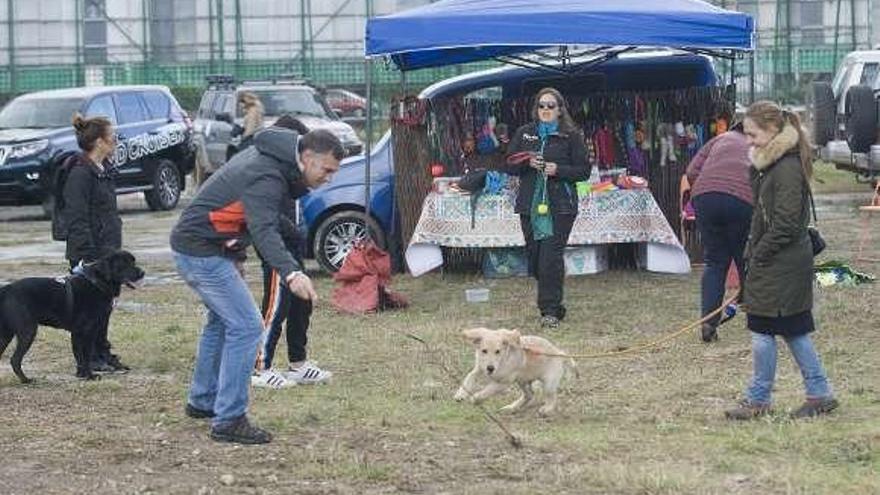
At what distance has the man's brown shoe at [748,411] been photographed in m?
7.68

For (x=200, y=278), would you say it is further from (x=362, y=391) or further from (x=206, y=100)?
(x=206, y=100)

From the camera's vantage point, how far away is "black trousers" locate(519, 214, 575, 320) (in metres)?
11.1

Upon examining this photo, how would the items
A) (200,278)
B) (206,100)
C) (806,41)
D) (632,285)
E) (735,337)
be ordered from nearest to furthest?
(200,278) → (735,337) → (632,285) → (206,100) → (806,41)

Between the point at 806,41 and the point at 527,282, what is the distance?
24.1 m

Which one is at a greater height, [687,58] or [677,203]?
[687,58]

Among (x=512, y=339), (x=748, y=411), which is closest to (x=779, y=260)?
(x=748, y=411)

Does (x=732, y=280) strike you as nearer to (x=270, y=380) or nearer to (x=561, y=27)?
(x=561, y=27)

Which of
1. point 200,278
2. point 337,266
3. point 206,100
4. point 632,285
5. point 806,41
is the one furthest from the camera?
point 806,41

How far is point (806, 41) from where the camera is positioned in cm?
3588

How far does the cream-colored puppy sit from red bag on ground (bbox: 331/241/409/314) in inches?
157

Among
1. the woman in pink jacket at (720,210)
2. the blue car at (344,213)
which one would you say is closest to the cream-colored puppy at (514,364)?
the woman in pink jacket at (720,210)

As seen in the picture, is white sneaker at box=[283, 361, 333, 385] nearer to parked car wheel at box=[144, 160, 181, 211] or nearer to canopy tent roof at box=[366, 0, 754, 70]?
canopy tent roof at box=[366, 0, 754, 70]

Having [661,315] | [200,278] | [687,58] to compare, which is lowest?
[661,315]

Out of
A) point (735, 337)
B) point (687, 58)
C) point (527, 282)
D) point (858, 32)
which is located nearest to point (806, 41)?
point (858, 32)
